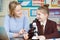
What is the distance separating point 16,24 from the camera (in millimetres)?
1371

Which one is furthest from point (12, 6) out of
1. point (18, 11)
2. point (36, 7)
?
point (36, 7)

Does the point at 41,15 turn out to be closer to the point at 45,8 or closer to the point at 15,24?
the point at 45,8

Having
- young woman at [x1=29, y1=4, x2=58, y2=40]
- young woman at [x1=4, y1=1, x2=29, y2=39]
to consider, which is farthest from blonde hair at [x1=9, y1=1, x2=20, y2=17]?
young woman at [x1=29, y1=4, x2=58, y2=40]

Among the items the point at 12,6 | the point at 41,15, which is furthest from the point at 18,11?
the point at 41,15

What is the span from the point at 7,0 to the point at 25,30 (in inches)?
11.4

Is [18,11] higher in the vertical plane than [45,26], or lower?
higher

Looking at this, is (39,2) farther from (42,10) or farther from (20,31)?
(20,31)

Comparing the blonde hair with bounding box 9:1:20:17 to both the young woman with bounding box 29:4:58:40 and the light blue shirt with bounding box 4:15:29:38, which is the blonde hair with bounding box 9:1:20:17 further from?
the young woman with bounding box 29:4:58:40

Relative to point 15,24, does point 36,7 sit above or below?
above

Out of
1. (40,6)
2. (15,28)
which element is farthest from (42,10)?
(15,28)

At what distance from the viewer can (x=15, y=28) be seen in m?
1.37

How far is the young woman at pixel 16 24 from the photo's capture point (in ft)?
4.48

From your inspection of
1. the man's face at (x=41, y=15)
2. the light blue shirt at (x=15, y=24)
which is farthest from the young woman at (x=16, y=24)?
the man's face at (x=41, y=15)

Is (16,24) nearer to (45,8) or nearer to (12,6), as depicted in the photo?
(12,6)
